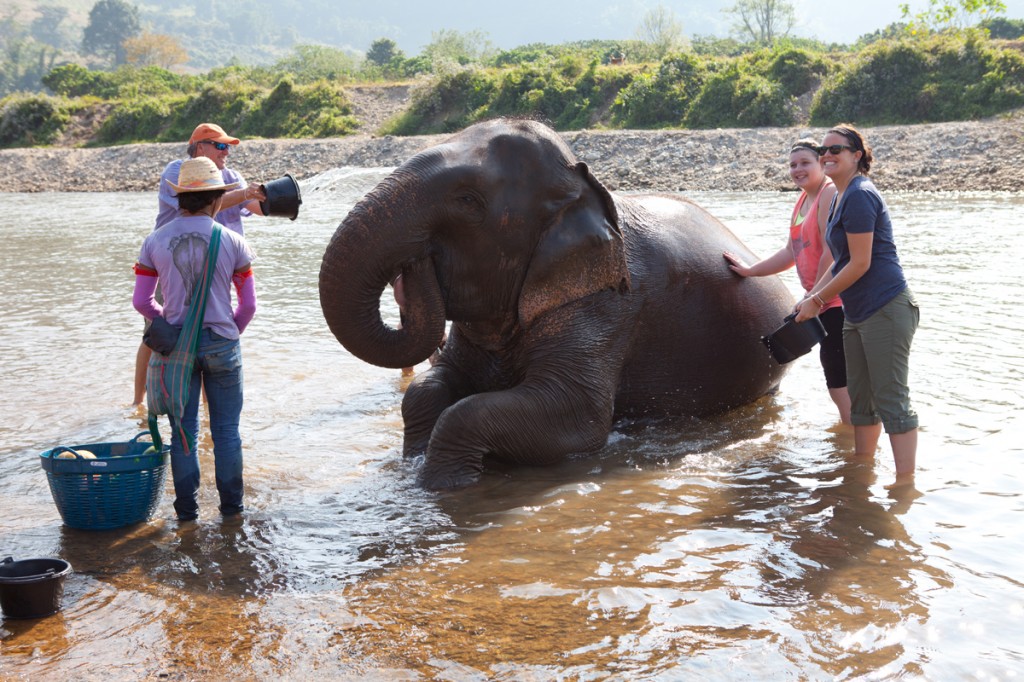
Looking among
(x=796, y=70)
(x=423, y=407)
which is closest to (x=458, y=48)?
(x=796, y=70)

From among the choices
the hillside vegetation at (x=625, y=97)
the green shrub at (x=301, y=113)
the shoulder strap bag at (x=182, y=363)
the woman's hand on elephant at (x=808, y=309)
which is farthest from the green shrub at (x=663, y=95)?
the shoulder strap bag at (x=182, y=363)

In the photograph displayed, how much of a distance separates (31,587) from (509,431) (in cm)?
264

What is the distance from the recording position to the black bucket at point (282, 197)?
19.1ft

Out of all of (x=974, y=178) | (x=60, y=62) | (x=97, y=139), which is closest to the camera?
(x=974, y=178)

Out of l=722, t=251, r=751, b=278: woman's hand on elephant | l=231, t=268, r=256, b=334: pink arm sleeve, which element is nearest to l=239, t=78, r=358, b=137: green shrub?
l=722, t=251, r=751, b=278: woman's hand on elephant

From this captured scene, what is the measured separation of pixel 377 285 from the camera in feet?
17.9

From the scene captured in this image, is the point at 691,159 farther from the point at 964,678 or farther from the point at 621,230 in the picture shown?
the point at 964,678

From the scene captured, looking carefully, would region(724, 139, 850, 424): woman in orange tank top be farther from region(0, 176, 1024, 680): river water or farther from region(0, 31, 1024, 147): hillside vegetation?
region(0, 31, 1024, 147): hillside vegetation

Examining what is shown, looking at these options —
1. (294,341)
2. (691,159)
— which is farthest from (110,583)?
(691,159)

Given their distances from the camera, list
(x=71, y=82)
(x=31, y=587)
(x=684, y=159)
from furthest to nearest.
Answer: (x=71, y=82) < (x=684, y=159) < (x=31, y=587)

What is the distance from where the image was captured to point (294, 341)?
1027cm

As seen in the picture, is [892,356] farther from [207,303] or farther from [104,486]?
[104,486]

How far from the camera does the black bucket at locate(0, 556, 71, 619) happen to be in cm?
404

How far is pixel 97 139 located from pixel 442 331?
187 ft
